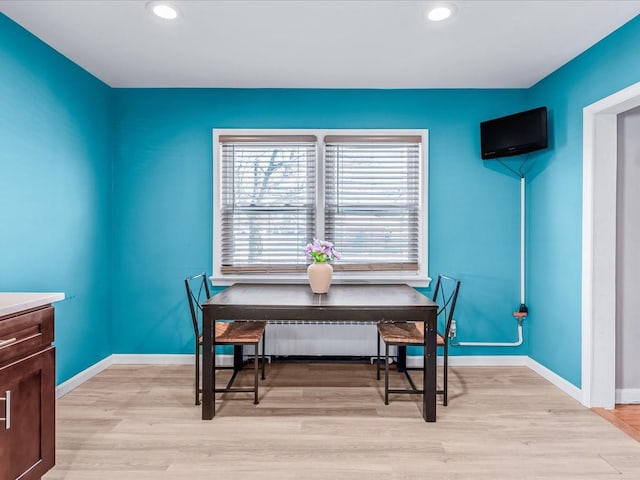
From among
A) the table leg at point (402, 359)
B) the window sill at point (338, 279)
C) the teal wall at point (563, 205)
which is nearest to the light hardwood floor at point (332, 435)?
the table leg at point (402, 359)

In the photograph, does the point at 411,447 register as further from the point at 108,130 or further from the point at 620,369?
the point at 108,130

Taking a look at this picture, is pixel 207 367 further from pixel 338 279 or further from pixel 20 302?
pixel 338 279

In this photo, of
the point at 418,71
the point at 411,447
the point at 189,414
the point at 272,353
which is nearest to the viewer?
the point at 411,447

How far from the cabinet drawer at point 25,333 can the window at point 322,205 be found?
1742 millimetres

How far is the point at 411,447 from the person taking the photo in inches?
86.1

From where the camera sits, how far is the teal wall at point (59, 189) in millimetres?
2377

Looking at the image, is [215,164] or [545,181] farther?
[215,164]

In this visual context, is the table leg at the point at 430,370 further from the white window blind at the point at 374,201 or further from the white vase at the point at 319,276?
the white window blind at the point at 374,201

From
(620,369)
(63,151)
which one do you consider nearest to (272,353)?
(63,151)

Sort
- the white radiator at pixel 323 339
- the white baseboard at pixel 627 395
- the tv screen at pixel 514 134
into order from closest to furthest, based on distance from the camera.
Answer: the white baseboard at pixel 627 395
the tv screen at pixel 514 134
the white radiator at pixel 323 339

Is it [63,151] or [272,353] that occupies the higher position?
[63,151]

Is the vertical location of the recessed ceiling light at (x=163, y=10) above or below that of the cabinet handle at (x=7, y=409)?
above

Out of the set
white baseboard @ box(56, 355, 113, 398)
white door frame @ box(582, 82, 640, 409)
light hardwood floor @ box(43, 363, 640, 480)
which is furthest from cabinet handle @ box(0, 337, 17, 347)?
white door frame @ box(582, 82, 640, 409)

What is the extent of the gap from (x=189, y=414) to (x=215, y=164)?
206 centimetres
